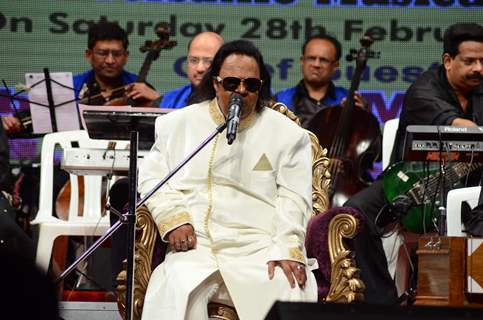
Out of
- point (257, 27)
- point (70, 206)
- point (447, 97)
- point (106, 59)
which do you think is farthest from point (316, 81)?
point (70, 206)

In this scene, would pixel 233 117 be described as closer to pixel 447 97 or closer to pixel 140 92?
pixel 447 97

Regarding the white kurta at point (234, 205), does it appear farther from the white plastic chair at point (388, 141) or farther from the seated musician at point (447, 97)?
the white plastic chair at point (388, 141)

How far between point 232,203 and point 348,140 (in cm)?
236

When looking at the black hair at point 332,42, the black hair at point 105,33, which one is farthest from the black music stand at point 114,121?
the black hair at point 332,42

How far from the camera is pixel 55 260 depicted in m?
7.00

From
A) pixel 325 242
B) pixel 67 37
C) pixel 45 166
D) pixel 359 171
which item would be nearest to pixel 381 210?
pixel 359 171

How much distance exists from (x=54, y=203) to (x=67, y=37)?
1550mm

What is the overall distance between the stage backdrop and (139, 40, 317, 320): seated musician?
324cm

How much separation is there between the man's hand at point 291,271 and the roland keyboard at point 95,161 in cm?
173

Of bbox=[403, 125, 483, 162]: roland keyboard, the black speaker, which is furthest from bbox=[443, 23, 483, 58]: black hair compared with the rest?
the black speaker

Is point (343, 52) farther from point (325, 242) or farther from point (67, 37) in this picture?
point (325, 242)

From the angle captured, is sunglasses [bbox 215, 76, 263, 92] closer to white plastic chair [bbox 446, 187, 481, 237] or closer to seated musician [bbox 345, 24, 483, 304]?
white plastic chair [bbox 446, 187, 481, 237]

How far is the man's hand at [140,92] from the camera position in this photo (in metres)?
7.05

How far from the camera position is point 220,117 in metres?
5.07
